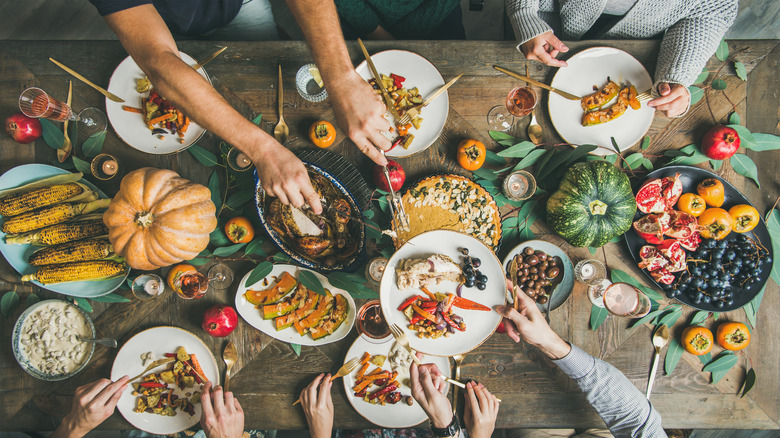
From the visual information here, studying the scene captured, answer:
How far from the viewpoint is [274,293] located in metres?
1.80

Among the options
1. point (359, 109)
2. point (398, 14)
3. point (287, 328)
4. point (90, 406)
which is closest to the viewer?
point (359, 109)

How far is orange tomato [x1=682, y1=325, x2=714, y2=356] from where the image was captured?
181 cm

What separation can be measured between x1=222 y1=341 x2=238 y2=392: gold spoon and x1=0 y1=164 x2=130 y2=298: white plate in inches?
22.2

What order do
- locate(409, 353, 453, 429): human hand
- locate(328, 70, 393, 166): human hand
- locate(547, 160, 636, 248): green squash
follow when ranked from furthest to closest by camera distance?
locate(409, 353, 453, 429): human hand
locate(547, 160, 636, 248): green squash
locate(328, 70, 393, 166): human hand

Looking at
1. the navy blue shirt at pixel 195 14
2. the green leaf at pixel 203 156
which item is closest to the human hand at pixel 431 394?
the green leaf at pixel 203 156

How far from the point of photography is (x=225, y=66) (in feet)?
6.02

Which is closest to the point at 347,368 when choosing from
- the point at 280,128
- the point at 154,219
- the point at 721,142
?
the point at 154,219

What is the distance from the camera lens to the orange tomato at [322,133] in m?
1.78

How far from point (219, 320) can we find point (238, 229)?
1.39 ft

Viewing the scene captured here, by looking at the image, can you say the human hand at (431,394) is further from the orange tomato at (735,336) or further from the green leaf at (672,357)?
the orange tomato at (735,336)

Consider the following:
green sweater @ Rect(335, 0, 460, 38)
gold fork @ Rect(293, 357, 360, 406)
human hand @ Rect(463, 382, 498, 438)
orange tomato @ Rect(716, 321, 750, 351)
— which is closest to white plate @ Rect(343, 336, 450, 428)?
gold fork @ Rect(293, 357, 360, 406)

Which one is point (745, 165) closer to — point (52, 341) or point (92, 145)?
point (92, 145)

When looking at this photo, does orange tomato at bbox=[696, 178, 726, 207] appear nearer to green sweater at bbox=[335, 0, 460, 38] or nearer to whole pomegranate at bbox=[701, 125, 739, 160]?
whole pomegranate at bbox=[701, 125, 739, 160]

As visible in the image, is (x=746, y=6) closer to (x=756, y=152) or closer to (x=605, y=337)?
(x=756, y=152)
